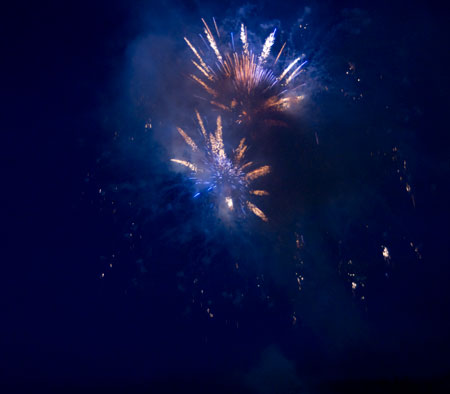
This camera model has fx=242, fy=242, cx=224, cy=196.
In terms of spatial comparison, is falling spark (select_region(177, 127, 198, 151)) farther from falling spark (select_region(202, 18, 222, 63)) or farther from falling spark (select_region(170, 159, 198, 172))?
falling spark (select_region(202, 18, 222, 63))

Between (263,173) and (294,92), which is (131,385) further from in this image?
(294,92)

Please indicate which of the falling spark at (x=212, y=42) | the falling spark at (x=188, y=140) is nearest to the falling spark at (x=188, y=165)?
the falling spark at (x=188, y=140)

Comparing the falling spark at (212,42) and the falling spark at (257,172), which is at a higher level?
the falling spark at (212,42)

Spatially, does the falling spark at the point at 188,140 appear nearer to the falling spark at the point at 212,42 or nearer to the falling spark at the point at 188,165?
the falling spark at the point at 188,165

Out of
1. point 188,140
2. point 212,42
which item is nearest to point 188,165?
point 188,140

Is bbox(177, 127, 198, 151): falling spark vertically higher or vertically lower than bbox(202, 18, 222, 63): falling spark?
lower

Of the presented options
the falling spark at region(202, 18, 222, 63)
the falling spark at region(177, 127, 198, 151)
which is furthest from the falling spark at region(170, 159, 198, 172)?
the falling spark at region(202, 18, 222, 63)

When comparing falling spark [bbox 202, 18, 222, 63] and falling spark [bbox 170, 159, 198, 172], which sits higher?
falling spark [bbox 202, 18, 222, 63]

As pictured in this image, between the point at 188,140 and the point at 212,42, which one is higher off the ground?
the point at 212,42

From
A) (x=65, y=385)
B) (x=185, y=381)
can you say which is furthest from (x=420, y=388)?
(x=65, y=385)

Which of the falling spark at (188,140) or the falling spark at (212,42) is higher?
the falling spark at (212,42)

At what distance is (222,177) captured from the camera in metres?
5.99

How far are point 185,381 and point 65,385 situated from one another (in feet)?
13.5

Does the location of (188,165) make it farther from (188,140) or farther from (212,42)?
(212,42)
